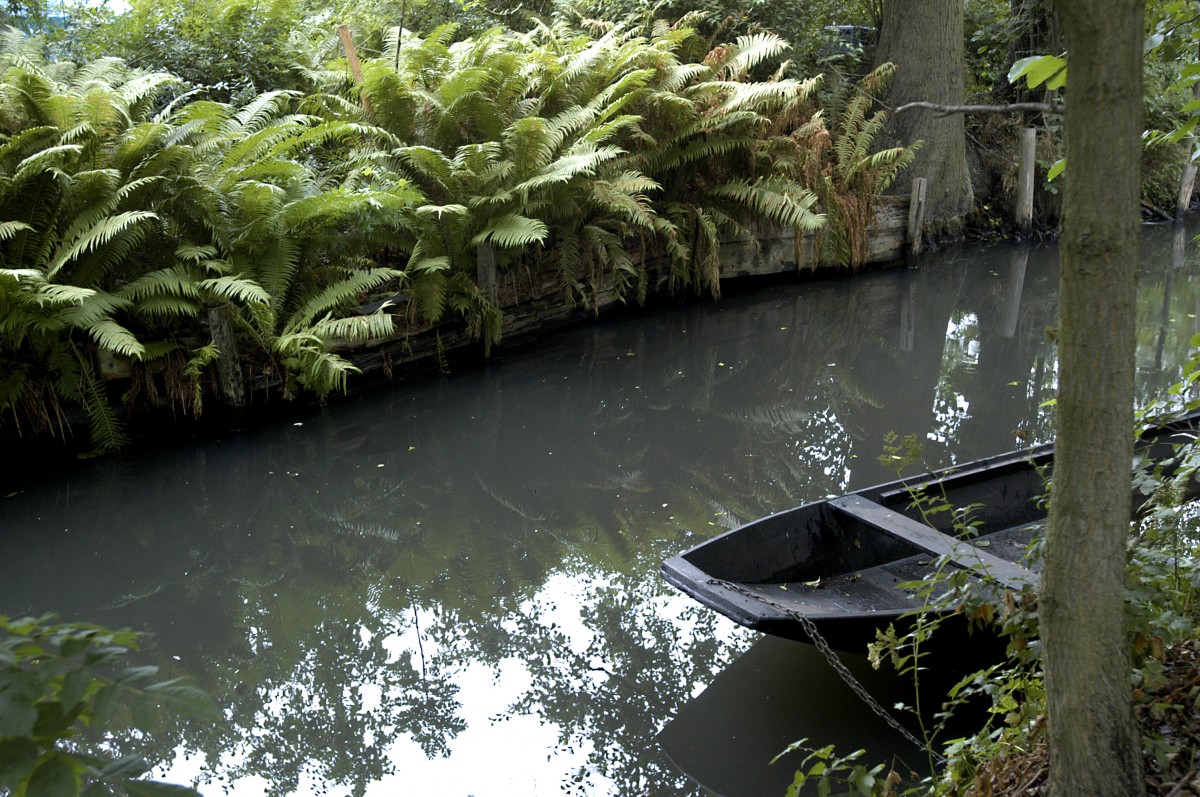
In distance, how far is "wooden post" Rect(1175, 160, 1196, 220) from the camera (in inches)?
519

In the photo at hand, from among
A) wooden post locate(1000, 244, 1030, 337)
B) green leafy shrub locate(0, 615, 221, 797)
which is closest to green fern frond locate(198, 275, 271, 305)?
green leafy shrub locate(0, 615, 221, 797)

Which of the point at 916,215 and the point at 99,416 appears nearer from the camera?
the point at 99,416

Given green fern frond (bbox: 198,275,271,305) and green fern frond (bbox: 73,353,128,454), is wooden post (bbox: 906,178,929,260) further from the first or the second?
green fern frond (bbox: 73,353,128,454)

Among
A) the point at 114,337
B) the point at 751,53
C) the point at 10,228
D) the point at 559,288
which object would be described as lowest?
the point at 559,288

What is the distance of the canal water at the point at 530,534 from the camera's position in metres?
3.25

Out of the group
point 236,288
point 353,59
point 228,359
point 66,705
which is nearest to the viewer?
point 66,705

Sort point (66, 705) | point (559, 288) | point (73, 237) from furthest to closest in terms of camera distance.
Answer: point (559, 288) < point (73, 237) < point (66, 705)

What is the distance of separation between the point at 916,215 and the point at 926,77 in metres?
1.73

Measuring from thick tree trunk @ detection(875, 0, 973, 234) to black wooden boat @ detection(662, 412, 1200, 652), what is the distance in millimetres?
8057

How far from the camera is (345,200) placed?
20.2 ft

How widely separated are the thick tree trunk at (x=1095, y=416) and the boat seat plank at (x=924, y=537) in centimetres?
87

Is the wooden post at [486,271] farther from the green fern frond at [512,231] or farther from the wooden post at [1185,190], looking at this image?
the wooden post at [1185,190]

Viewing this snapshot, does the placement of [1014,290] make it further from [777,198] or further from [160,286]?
[160,286]

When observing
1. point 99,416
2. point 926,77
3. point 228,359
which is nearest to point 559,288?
point 228,359
